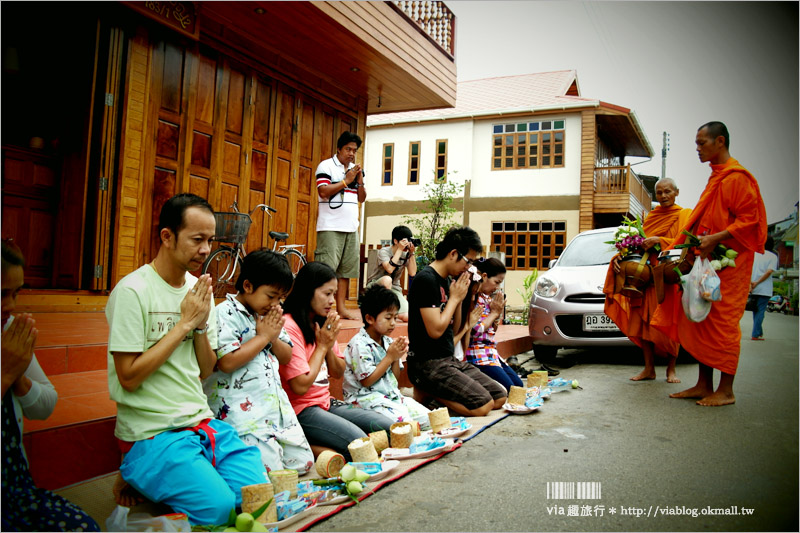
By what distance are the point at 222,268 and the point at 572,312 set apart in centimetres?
411

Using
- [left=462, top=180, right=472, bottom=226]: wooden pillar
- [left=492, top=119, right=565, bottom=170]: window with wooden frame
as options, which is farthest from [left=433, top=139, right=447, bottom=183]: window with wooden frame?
[left=492, top=119, right=565, bottom=170]: window with wooden frame

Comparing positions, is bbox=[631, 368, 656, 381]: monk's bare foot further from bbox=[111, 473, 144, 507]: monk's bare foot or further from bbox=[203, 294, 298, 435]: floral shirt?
bbox=[111, 473, 144, 507]: monk's bare foot

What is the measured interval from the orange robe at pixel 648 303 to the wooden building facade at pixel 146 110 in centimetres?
378

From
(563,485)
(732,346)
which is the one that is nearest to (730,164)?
(732,346)

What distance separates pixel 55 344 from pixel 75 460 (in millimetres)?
1120

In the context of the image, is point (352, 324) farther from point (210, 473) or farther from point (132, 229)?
point (210, 473)

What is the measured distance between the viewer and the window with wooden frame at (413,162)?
2012cm

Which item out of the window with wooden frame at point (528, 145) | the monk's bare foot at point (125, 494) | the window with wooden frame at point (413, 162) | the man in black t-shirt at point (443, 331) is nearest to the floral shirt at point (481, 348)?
the man in black t-shirt at point (443, 331)

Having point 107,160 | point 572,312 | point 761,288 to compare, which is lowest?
point 572,312

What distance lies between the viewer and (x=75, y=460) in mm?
2359

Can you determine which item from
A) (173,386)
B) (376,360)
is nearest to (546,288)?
(376,360)

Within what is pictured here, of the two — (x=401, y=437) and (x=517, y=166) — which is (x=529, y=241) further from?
(x=401, y=437)

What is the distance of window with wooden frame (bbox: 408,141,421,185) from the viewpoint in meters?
20.1

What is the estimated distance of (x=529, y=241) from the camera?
18.6m
